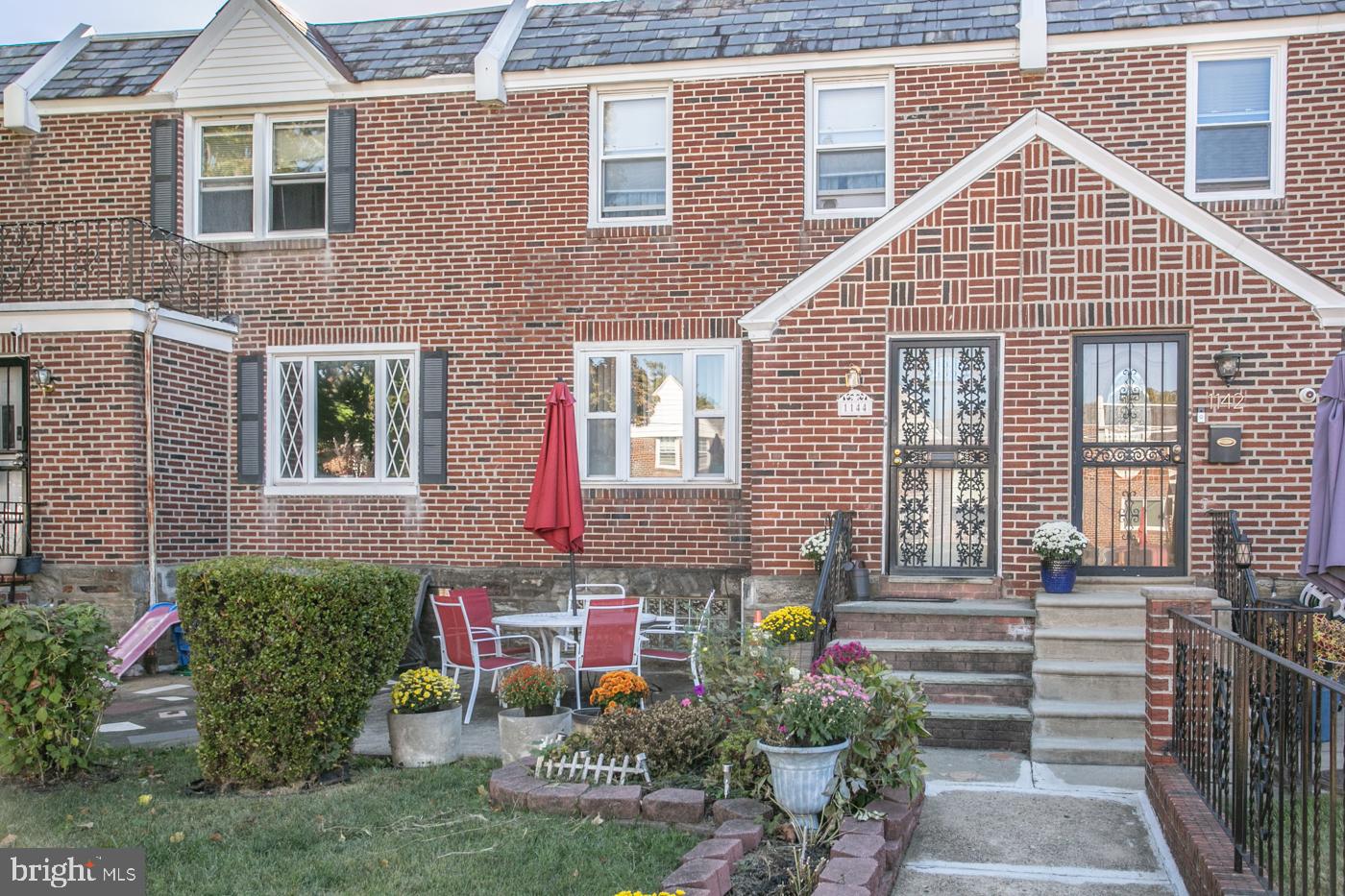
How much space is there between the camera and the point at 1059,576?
332 inches

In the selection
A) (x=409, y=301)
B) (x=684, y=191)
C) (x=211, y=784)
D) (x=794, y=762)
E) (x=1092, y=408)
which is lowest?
(x=211, y=784)

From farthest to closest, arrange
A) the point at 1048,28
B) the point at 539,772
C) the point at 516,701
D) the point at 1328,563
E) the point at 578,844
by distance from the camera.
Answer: the point at 1048,28
the point at 516,701
the point at 539,772
the point at 1328,563
the point at 578,844

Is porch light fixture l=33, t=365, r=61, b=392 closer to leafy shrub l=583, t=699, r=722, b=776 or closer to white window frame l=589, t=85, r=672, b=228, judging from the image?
white window frame l=589, t=85, r=672, b=228

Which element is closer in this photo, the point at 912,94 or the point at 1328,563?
the point at 1328,563

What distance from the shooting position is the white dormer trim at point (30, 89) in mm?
11734

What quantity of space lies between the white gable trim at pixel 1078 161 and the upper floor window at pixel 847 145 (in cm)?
165

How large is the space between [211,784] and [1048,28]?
9208mm

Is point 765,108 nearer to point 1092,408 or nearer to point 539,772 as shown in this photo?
point 1092,408

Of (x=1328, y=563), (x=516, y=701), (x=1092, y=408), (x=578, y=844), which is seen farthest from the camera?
(x=1092, y=408)

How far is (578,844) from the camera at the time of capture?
5.06 meters

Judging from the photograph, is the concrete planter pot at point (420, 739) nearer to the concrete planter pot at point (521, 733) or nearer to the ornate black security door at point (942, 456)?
the concrete planter pot at point (521, 733)

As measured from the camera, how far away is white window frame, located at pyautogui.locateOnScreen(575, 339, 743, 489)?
10758 millimetres

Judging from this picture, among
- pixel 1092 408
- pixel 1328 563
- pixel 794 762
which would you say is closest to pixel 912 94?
pixel 1092 408

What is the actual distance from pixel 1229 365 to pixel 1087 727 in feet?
10.4
